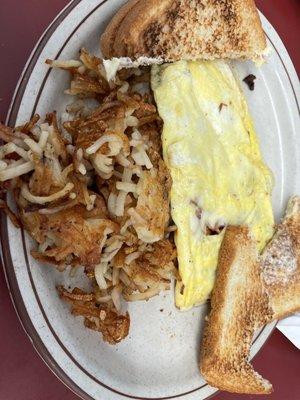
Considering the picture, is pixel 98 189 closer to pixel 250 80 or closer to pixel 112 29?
pixel 112 29

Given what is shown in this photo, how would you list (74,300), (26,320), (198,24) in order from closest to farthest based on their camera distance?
(26,320)
(74,300)
(198,24)

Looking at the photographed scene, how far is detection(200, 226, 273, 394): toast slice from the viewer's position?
82.2 inches

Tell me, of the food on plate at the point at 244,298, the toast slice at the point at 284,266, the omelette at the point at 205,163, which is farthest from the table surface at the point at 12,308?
the toast slice at the point at 284,266

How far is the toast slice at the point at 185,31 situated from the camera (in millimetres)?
1852

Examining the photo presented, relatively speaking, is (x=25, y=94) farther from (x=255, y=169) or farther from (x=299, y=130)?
(x=299, y=130)

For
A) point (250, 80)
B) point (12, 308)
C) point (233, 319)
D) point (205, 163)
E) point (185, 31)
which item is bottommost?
point (233, 319)

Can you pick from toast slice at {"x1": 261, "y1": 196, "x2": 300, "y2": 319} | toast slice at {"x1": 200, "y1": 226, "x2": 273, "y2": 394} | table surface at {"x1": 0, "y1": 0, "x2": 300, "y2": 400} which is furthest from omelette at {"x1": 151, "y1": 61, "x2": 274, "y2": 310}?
table surface at {"x1": 0, "y1": 0, "x2": 300, "y2": 400}

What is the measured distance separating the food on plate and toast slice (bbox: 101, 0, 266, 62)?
622mm

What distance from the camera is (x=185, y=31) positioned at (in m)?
1.94

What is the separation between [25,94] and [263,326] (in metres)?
1.29

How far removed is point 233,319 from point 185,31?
3.33 ft

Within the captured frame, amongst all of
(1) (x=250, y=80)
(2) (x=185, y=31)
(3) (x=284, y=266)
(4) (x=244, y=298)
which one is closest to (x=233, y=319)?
(4) (x=244, y=298)

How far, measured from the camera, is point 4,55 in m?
1.84

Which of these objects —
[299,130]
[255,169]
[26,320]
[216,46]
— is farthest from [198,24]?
[26,320]
